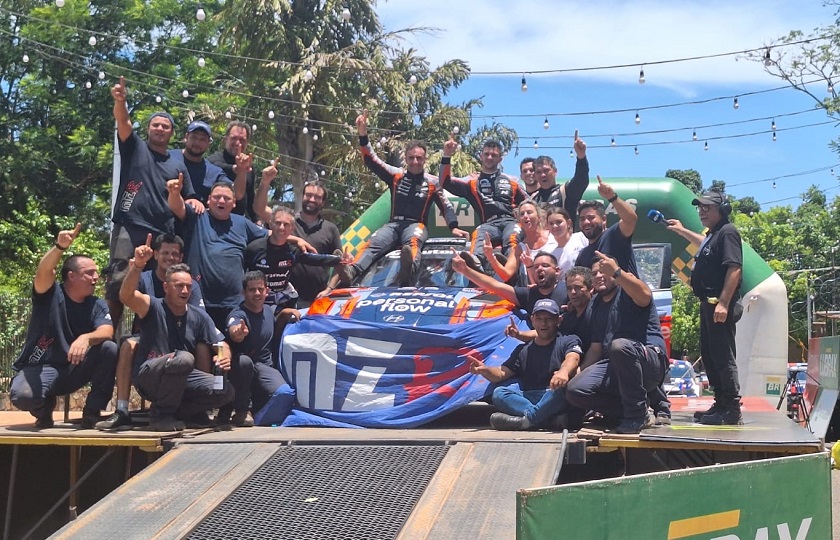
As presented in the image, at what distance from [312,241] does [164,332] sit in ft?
7.63

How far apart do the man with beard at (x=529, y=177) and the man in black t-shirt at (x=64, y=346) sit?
14.9 feet

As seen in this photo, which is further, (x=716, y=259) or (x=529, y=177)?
(x=529, y=177)

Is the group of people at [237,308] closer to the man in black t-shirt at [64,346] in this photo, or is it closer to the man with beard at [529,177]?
the man in black t-shirt at [64,346]

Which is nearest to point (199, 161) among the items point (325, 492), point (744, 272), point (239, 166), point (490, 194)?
point (239, 166)

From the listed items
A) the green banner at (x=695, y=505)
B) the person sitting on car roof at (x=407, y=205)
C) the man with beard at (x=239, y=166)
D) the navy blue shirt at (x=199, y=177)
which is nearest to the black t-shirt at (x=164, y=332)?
the navy blue shirt at (x=199, y=177)

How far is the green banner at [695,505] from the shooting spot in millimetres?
4078

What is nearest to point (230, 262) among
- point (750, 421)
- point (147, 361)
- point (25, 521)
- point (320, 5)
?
point (147, 361)

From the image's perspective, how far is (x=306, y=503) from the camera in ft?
18.7

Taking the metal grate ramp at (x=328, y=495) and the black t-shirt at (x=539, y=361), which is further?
the black t-shirt at (x=539, y=361)

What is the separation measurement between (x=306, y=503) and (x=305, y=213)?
4236 millimetres

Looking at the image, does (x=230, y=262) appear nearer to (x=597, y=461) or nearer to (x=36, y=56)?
(x=597, y=461)

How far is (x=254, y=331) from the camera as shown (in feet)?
26.0

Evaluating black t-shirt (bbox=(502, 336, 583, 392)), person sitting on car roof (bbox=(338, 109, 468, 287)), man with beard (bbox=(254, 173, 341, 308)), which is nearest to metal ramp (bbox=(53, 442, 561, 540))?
black t-shirt (bbox=(502, 336, 583, 392))

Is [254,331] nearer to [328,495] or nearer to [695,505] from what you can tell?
[328,495]
